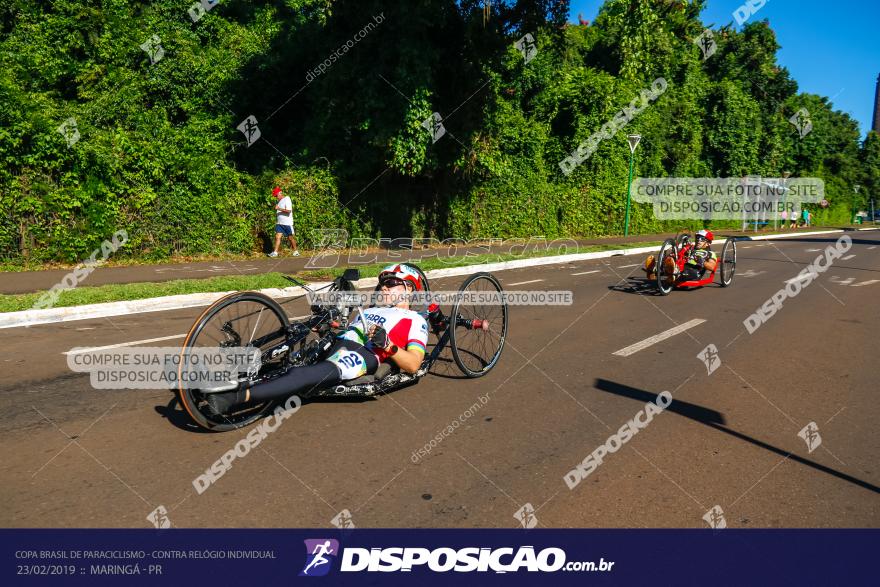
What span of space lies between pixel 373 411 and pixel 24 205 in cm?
1078

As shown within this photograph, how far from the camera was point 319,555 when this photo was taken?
9.18 ft

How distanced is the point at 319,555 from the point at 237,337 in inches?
77.8

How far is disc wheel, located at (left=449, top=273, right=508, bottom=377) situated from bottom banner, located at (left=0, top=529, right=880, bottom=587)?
251 centimetres

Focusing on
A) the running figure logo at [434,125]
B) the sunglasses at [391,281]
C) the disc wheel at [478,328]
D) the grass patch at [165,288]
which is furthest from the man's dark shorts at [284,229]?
the sunglasses at [391,281]

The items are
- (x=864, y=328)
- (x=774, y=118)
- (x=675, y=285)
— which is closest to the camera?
(x=864, y=328)

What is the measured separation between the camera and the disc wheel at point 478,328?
541 centimetres

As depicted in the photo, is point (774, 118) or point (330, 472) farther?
point (774, 118)

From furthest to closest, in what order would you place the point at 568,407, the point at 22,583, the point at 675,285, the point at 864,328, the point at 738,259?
the point at 738,259 < the point at 675,285 < the point at 864,328 < the point at 568,407 < the point at 22,583

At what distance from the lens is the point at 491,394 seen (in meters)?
5.19

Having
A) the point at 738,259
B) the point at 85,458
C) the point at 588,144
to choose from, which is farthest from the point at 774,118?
the point at 85,458

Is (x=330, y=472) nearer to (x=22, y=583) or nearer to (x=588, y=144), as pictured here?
(x=22, y=583)

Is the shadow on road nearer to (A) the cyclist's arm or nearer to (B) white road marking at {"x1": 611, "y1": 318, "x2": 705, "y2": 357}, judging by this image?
(B) white road marking at {"x1": 611, "y1": 318, "x2": 705, "y2": 357}

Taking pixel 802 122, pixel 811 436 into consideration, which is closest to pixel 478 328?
pixel 811 436

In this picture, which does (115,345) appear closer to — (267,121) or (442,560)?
(442,560)
